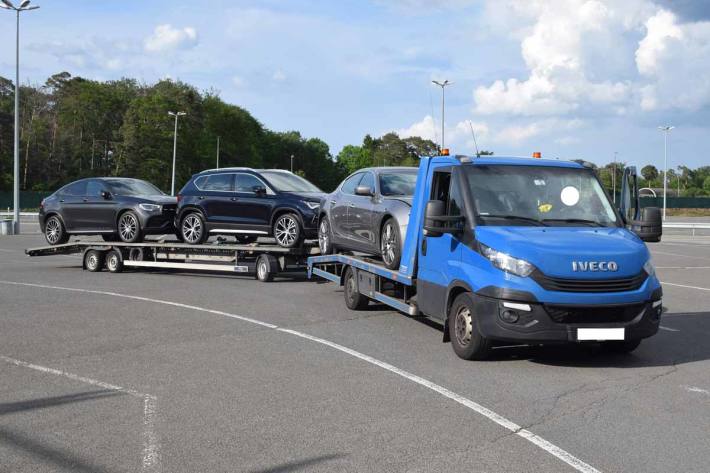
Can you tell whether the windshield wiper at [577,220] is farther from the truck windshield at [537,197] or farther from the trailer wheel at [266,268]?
the trailer wheel at [266,268]

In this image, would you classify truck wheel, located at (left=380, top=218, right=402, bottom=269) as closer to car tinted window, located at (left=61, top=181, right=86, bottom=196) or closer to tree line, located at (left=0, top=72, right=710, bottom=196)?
car tinted window, located at (left=61, top=181, right=86, bottom=196)

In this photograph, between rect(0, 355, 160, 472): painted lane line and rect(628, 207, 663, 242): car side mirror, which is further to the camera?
rect(628, 207, 663, 242): car side mirror

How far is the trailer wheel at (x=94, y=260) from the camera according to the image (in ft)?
61.3

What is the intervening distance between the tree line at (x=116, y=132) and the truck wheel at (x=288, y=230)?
70104 millimetres

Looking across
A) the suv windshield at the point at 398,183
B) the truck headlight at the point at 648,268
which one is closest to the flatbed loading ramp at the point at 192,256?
the suv windshield at the point at 398,183

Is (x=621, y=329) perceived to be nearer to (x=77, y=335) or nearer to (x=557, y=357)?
(x=557, y=357)

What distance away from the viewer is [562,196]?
8680 mm

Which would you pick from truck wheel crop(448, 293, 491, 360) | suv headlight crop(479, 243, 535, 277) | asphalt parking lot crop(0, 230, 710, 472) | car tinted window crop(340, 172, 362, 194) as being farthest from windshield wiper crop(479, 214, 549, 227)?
car tinted window crop(340, 172, 362, 194)

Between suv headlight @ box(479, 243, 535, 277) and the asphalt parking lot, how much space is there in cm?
99

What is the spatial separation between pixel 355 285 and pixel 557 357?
4.06m

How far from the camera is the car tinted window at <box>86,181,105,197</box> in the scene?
18.6 meters

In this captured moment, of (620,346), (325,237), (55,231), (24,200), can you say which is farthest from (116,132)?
(620,346)

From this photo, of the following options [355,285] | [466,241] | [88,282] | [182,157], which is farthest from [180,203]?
[182,157]

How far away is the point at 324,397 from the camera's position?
21.7 feet
